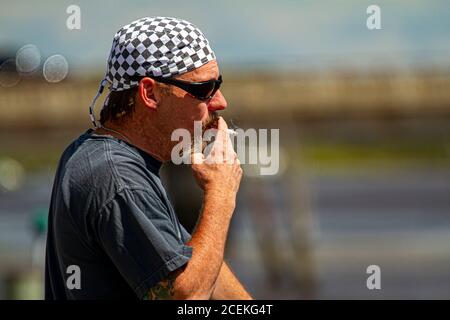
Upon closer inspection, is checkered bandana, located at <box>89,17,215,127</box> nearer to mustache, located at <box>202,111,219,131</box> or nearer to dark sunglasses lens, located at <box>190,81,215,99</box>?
dark sunglasses lens, located at <box>190,81,215,99</box>

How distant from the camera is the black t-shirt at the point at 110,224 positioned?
115 inches

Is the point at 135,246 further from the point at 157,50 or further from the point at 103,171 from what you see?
the point at 157,50

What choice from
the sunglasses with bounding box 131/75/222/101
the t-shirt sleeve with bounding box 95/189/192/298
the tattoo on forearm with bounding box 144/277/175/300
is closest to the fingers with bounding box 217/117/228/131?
the sunglasses with bounding box 131/75/222/101

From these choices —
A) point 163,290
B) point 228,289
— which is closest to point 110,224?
point 163,290

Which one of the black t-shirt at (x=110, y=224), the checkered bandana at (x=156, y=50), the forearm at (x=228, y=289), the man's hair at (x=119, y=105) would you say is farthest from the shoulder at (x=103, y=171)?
the forearm at (x=228, y=289)

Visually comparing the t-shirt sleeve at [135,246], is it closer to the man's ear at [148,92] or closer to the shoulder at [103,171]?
the shoulder at [103,171]

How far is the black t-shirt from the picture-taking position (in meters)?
2.93

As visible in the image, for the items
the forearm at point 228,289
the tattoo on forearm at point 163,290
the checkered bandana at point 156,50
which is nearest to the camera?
the tattoo on forearm at point 163,290

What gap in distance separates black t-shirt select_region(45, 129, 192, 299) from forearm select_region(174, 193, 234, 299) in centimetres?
4

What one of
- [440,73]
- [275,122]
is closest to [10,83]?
[275,122]

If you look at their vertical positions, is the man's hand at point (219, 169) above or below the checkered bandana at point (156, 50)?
below

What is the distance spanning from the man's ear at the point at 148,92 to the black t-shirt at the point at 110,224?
15 cm

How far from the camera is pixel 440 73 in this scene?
78.4ft

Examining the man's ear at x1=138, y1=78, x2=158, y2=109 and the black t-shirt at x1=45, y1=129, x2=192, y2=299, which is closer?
the black t-shirt at x1=45, y1=129, x2=192, y2=299
